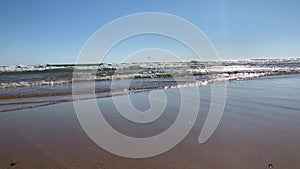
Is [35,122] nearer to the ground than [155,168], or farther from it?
farther from it

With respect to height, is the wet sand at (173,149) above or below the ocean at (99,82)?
below

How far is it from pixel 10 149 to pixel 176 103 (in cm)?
586

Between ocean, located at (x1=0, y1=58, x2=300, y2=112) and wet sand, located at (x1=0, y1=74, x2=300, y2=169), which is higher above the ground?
ocean, located at (x1=0, y1=58, x2=300, y2=112)

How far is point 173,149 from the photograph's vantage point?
4.72m

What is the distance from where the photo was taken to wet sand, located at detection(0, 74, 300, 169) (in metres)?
4.12

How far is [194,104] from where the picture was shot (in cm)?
914

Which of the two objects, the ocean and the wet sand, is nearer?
the wet sand

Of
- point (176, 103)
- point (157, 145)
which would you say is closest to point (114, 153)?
point (157, 145)

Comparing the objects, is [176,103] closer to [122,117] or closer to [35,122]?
[122,117]

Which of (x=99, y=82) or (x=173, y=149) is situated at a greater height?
(x=99, y=82)

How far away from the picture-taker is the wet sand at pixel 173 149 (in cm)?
412

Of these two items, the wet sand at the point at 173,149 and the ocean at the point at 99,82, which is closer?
the wet sand at the point at 173,149

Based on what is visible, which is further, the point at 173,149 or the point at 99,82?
the point at 99,82

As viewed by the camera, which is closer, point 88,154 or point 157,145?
point 88,154
